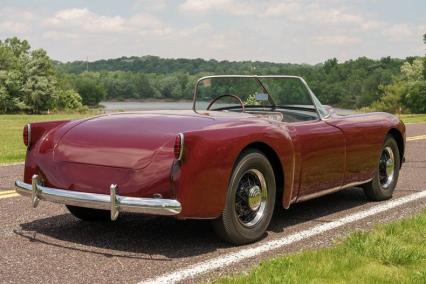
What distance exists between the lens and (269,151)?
475 centimetres

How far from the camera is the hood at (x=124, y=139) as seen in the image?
424cm

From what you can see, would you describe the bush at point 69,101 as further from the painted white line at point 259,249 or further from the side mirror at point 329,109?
the painted white line at point 259,249

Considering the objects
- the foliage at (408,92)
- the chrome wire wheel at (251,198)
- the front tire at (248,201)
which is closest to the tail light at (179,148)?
the front tire at (248,201)

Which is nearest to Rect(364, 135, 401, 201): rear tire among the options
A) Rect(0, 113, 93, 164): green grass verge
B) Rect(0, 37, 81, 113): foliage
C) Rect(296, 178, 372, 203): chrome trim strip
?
Rect(296, 178, 372, 203): chrome trim strip

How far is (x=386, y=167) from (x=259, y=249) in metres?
2.62

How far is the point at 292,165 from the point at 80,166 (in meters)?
1.67

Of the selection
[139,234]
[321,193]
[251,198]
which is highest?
[251,198]

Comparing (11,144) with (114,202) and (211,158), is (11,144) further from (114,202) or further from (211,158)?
(211,158)

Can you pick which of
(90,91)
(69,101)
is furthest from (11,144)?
(90,91)

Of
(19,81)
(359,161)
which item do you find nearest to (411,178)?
(359,161)

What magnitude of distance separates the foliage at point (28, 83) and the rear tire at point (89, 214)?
73.9 m

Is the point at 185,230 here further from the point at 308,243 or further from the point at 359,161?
the point at 359,161

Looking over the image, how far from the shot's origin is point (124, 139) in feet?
14.4

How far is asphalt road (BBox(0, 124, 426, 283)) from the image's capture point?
3838mm
